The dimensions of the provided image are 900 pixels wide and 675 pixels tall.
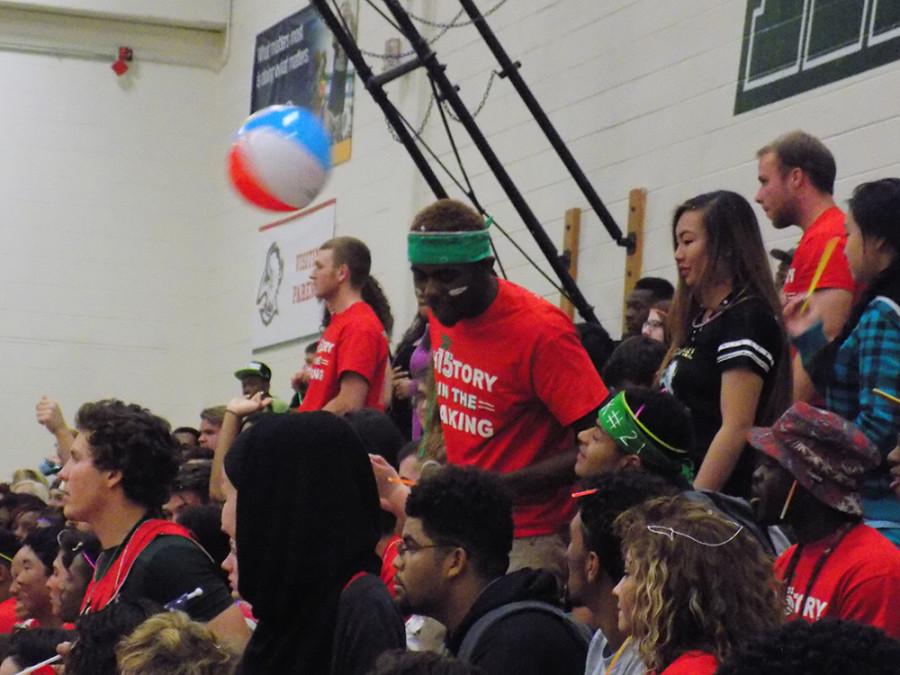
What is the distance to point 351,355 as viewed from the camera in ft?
21.8

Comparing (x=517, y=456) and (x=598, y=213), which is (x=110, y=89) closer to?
(x=598, y=213)

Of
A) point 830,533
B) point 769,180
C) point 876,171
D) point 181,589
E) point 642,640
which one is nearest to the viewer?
point 642,640

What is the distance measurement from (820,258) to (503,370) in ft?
3.72

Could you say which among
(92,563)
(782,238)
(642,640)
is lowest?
(92,563)

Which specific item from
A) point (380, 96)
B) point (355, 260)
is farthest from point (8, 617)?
point (380, 96)

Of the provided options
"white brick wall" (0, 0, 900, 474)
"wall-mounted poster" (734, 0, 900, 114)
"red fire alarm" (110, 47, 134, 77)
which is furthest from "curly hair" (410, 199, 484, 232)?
"red fire alarm" (110, 47, 134, 77)

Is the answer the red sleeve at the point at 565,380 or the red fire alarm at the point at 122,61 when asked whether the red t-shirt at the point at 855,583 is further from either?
the red fire alarm at the point at 122,61

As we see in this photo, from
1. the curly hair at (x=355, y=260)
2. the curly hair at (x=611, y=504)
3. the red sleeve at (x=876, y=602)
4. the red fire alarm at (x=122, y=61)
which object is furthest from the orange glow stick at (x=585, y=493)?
the red fire alarm at (x=122, y=61)

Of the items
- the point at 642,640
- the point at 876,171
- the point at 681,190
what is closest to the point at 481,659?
the point at 642,640

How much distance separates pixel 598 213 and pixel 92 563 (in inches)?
133

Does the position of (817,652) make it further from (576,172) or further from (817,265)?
(576,172)

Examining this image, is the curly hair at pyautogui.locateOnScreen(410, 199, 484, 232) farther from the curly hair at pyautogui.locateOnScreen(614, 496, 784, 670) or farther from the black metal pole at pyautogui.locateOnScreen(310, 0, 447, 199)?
the black metal pole at pyautogui.locateOnScreen(310, 0, 447, 199)

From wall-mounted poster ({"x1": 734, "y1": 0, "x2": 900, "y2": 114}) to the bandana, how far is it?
97.5 inches

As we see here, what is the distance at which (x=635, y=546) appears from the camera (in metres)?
2.90
